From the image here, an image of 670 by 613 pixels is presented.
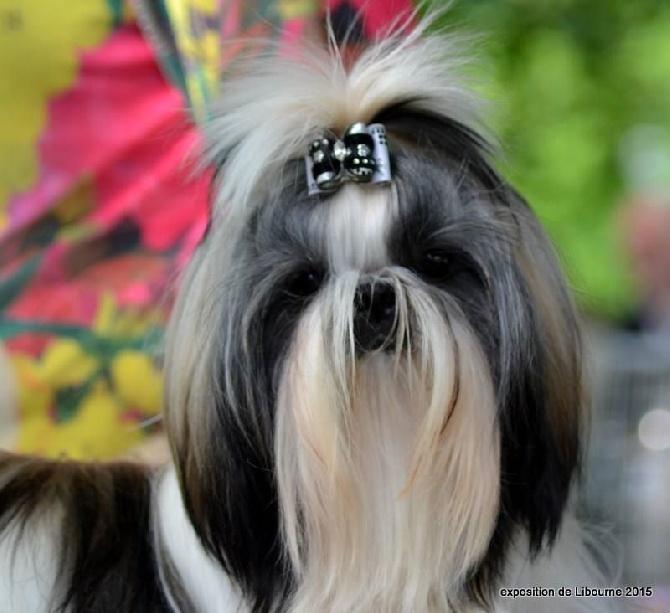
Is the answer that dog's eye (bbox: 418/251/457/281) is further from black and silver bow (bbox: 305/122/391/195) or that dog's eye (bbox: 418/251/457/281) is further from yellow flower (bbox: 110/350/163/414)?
yellow flower (bbox: 110/350/163/414)

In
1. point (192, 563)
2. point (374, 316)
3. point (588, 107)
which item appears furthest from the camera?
point (588, 107)

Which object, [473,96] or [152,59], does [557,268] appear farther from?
[152,59]

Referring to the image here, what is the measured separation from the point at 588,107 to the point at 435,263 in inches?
30.8

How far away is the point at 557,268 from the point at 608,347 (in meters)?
0.62

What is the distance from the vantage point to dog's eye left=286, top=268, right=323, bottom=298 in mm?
1111

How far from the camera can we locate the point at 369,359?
1082 millimetres

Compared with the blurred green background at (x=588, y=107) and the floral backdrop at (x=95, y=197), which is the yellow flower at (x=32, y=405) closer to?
the floral backdrop at (x=95, y=197)

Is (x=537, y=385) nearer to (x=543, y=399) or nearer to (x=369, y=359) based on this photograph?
(x=543, y=399)

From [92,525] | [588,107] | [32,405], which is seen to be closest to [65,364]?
→ [32,405]

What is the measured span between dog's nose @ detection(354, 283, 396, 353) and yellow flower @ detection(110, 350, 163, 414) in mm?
907

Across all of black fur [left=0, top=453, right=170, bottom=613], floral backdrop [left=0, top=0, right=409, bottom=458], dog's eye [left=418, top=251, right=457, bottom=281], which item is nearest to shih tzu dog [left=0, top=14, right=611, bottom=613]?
dog's eye [left=418, top=251, right=457, bottom=281]

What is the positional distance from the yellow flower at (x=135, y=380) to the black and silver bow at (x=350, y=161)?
2.91ft

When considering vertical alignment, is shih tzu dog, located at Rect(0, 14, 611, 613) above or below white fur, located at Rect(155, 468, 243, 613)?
above

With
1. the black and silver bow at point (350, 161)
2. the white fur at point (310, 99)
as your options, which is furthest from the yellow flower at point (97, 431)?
the black and silver bow at point (350, 161)
